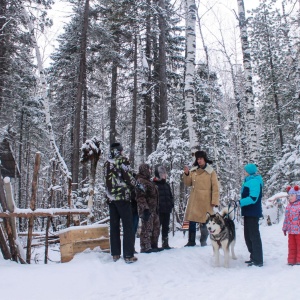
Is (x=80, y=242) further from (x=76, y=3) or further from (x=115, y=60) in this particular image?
(x=76, y=3)

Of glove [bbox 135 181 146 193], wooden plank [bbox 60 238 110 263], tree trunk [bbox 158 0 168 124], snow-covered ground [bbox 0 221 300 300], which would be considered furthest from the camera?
tree trunk [bbox 158 0 168 124]

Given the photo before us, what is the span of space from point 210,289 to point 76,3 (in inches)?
770

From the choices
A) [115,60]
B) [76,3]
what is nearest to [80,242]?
[115,60]

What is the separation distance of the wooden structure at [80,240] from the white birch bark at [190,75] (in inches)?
154

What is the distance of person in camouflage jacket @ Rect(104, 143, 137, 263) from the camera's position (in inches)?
234

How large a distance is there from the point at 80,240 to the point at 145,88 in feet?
40.7

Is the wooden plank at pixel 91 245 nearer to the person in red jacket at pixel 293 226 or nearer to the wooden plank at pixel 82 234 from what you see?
the wooden plank at pixel 82 234

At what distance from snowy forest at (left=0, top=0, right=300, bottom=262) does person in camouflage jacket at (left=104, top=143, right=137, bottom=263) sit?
54.3 inches

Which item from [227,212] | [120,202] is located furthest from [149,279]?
[227,212]

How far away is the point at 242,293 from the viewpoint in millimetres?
4094

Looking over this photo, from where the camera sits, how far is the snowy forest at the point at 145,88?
515 inches

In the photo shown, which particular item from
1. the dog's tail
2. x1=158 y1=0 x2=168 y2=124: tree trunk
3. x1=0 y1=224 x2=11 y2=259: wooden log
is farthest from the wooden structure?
x1=158 y1=0 x2=168 y2=124: tree trunk

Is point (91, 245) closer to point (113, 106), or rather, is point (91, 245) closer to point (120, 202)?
point (120, 202)

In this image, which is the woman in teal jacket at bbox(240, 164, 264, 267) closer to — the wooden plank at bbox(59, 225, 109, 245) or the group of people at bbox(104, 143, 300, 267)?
the group of people at bbox(104, 143, 300, 267)
